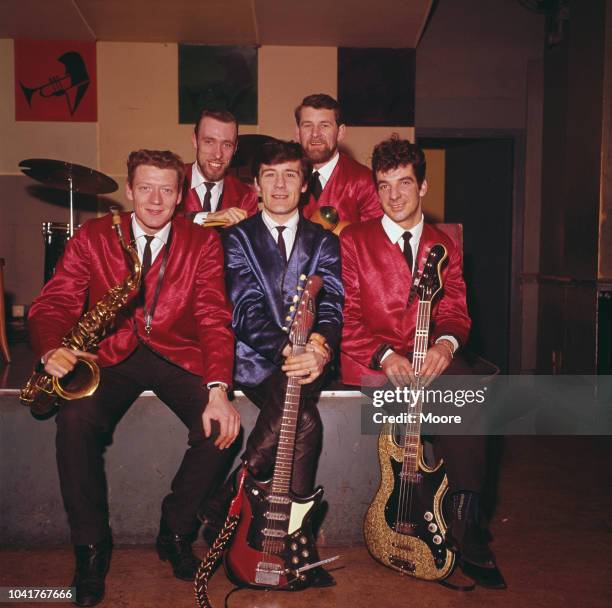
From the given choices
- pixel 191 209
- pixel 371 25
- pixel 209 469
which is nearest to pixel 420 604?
pixel 209 469

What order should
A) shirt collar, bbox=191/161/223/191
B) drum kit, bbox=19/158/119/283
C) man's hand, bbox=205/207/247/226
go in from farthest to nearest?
drum kit, bbox=19/158/119/283
shirt collar, bbox=191/161/223/191
man's hand, bbox=205/207/247/226

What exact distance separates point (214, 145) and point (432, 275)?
1.75 metres

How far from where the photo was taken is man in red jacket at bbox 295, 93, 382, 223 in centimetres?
346

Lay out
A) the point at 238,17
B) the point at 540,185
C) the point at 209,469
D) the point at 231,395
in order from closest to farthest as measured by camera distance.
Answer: the point at 209,469, the point at 231,395, the point at 238,17, the point at 540,185

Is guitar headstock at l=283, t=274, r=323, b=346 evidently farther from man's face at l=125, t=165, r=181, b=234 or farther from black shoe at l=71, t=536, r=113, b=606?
black shoe at l=71, t=536, r=113, b=606

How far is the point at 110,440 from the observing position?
2463 mm

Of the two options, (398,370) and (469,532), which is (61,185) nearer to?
(398,370)

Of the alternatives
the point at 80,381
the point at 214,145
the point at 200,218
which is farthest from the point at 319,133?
the point at 80,381

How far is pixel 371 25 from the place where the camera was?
519 cm

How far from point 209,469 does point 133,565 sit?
49 centimetres

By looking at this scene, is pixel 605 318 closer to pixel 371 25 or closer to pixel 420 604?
pixel 371 25

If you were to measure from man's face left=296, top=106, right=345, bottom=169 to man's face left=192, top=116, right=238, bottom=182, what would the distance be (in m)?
0.42

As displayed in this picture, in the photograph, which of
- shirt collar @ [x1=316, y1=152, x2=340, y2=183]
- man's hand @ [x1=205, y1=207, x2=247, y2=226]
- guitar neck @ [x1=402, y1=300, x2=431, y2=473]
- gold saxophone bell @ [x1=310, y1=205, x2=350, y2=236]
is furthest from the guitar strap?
shirt collar @ [x1=316, y1=152, x2=340, y2=183]

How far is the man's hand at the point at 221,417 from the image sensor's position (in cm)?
216
